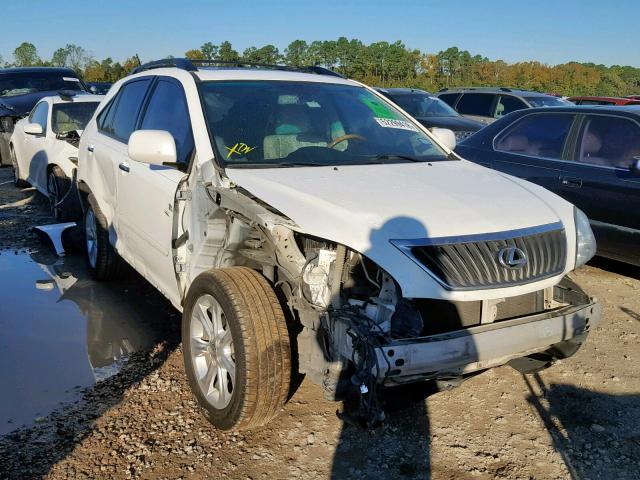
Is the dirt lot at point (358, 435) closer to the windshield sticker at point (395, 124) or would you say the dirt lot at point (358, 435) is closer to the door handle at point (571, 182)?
the windshield sticker at point (395, 124)

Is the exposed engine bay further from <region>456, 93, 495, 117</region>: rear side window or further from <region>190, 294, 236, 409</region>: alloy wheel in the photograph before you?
<region>456, 93, 495, 117</region>: rear side window

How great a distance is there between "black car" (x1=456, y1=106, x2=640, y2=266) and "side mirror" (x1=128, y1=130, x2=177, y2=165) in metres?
3.67

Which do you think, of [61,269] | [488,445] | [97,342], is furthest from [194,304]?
→ [61,269]

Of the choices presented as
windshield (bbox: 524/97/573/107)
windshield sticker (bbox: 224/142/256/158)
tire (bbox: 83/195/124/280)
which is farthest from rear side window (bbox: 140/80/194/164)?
windshield (bbox: 524/97/573/107)

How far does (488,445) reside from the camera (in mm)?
3213

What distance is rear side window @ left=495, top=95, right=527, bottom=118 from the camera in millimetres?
12125

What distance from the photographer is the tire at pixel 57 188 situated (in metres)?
7.50

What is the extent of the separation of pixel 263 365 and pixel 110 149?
285 cm

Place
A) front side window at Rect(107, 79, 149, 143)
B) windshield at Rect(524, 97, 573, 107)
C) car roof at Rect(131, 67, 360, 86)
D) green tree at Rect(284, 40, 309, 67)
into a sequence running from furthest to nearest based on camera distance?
green tree at Rect(284, 40, 309, 67) → windshield at Rect(524, 97, 573, 107) → front side window at Rect(107, 79, 149, 143) → car roof at Rect(131, 67, 360, 86)

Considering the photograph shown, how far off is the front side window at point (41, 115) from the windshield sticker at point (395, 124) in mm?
5665

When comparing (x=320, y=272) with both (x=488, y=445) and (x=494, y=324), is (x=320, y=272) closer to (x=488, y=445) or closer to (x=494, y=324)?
(x=494, y=324)

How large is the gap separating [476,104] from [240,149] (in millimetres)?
10593

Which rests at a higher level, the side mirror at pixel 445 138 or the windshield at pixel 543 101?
the side mirror at pixel 445 138

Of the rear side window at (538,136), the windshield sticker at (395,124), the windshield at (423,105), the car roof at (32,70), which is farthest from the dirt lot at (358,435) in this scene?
the car roof at (32,70)
